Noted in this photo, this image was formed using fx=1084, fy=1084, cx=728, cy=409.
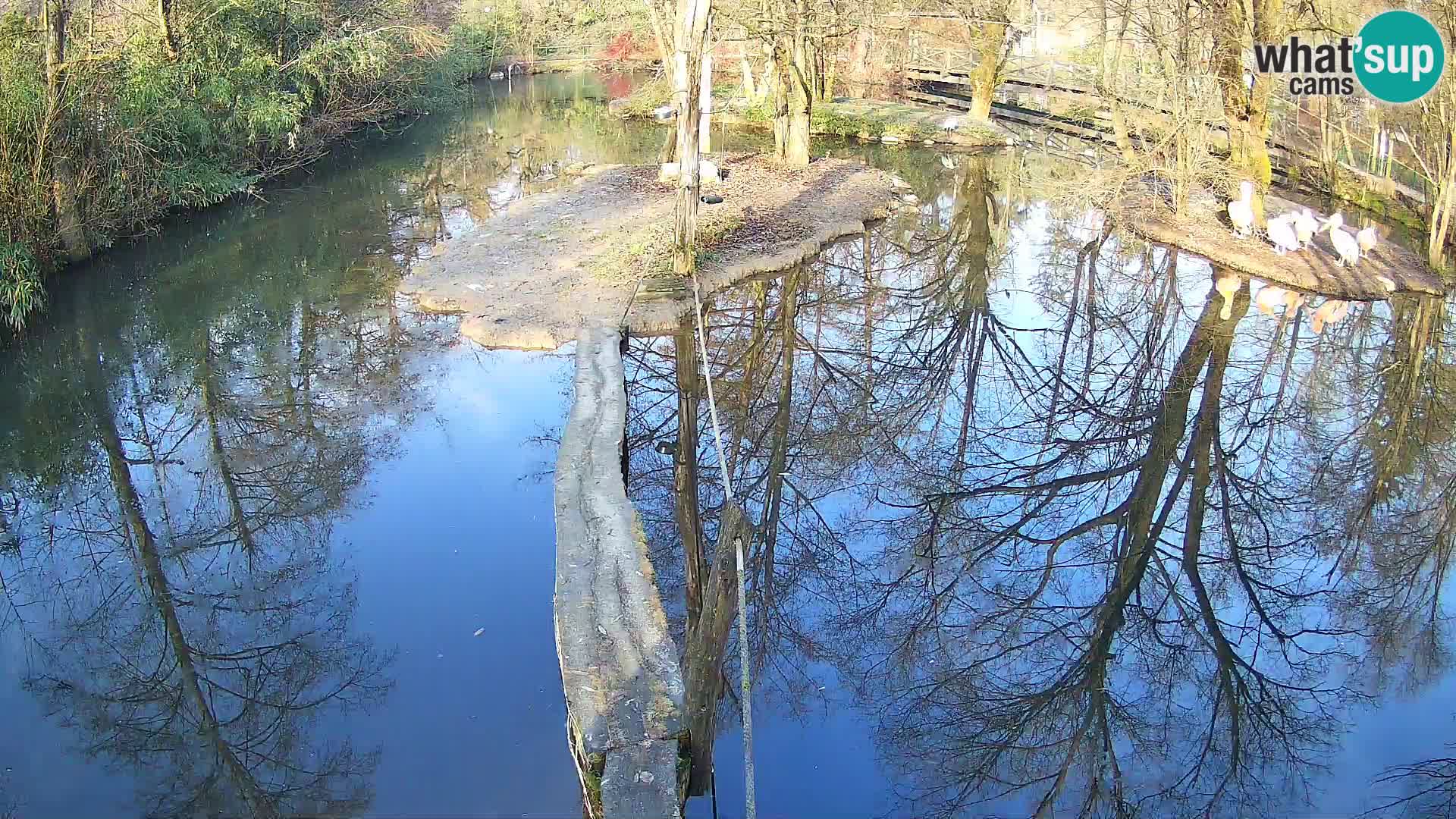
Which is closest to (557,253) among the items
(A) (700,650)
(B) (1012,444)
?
(B) (1012,444)

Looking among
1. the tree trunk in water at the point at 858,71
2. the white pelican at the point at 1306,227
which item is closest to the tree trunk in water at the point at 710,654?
the white pelican at the point at 1306,227

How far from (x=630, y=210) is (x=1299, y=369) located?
8325mm

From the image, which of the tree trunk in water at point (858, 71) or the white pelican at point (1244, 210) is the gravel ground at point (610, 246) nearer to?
the white pelican at point (1244, 210)

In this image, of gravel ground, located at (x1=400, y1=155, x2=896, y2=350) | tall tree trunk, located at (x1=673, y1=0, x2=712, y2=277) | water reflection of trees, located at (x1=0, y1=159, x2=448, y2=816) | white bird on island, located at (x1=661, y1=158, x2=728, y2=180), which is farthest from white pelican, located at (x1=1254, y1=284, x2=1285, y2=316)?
water reflection of trees, located at (x1=0, y1=159, x2=448, y2=816)

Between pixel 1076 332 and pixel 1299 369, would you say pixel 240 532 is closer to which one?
pixel 1076 332

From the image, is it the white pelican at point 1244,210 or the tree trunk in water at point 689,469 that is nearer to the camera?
the tree trunk in water at point 689,469

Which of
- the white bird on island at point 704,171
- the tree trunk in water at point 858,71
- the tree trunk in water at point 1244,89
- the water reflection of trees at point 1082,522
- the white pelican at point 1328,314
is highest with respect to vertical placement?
the tree trunk in water at point 858,71

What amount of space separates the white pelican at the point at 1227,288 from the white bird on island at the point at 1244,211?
0.91 metres

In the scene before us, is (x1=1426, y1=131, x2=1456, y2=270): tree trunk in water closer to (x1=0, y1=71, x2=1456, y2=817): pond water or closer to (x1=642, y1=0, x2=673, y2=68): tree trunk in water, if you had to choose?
(x1=0, y1=71, x2=1456, y2=817): pond water

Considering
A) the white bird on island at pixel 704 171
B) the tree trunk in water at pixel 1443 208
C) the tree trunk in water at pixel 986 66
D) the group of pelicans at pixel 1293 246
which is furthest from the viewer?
the tree trunk in water at pixel 986 66

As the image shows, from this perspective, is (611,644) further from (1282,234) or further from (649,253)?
(1282,234)

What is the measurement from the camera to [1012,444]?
8.49 meters

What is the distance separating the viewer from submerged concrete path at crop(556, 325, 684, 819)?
14.6 feet

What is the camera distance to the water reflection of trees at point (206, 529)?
5234 millimetres
